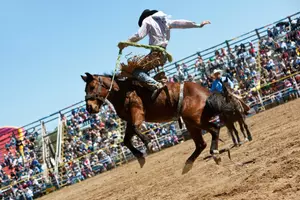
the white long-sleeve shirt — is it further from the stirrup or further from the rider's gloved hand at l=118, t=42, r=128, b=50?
the stirrup

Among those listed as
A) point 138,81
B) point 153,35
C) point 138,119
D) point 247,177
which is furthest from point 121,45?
point 247,177

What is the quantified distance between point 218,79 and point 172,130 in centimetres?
1057

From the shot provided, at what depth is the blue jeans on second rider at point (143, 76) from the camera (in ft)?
23.9

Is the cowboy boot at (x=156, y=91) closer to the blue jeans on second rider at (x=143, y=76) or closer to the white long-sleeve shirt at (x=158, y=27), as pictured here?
the blue jeans on second rider at (x=143, y=76)

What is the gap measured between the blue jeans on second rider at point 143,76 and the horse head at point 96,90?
0.35 m

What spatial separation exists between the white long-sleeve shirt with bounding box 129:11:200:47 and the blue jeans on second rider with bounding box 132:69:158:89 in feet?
1.60

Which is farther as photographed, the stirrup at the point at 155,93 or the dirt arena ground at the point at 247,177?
the stirrup at the point at 155,93

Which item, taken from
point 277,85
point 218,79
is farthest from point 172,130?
point 218,79

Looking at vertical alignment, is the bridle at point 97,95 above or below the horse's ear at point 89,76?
below

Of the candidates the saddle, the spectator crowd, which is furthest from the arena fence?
the saddle

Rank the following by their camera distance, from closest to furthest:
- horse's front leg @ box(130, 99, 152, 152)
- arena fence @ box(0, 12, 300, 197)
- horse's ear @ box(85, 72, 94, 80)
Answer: horse's front leg @ box(130, 99, 152, 152)
horse's ear @ box(85, 72, 94, 80)
arena fence @ box(0, 12, 300, 197)

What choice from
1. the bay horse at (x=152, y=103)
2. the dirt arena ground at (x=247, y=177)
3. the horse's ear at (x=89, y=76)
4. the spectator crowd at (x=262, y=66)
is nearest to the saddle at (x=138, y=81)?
the bay horse at (x=152, y=103)

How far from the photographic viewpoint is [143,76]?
24.1 feet

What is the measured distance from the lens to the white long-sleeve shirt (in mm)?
7312
